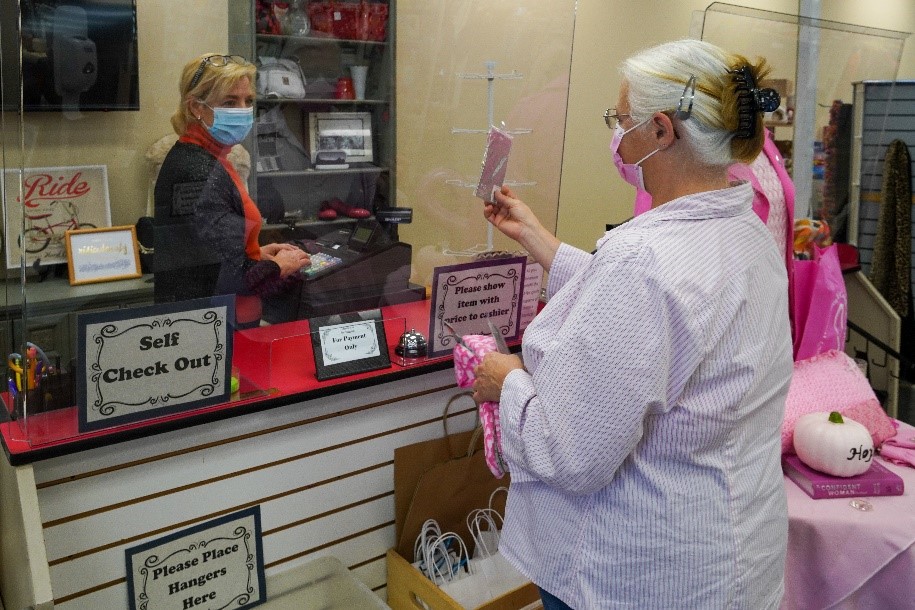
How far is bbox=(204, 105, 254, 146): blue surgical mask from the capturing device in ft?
6.06

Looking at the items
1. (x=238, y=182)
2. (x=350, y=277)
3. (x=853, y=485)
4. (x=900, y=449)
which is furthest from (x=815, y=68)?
(x=238, y=182)

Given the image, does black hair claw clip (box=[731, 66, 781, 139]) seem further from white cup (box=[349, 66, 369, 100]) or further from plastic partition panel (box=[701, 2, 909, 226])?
plastic partition panel (box=[701, 2, 909, 226])

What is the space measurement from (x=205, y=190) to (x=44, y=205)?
330mm

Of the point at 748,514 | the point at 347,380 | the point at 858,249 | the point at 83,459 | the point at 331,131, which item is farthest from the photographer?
the point at 858,249

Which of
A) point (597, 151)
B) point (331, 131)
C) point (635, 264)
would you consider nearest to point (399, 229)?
point (331, 131)

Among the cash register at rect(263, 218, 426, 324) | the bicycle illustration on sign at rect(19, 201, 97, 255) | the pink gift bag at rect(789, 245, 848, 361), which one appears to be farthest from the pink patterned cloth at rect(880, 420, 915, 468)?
the bicycle illustration on sign at rect(19, 201, 97, 255)

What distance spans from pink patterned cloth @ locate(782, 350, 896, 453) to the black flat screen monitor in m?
1.81

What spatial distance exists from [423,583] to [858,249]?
3.01 metres

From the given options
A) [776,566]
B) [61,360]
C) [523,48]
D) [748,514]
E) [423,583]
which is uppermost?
[523,48]

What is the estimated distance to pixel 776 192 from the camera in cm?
228

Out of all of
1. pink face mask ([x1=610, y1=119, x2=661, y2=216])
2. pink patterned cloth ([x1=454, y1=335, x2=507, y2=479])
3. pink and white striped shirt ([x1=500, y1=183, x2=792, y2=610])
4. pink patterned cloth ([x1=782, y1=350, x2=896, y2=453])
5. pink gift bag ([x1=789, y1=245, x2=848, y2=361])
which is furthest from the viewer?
pink gift bag ([x1=789, y1=245, x2=848, y2=361])

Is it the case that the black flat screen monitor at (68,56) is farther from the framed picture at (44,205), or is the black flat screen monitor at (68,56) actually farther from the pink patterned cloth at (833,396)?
the pink patterned cloth at (833,396)

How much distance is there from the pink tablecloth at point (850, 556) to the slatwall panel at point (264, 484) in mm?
901

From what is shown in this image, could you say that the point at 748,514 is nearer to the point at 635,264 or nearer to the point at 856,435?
the point at 635,264
